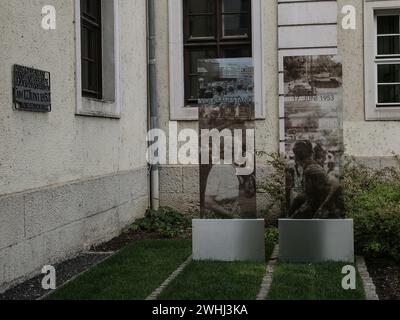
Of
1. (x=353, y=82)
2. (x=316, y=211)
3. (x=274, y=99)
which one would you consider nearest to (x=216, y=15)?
(x=274, y=99)

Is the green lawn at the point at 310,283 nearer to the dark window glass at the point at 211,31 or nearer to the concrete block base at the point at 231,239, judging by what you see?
the concrete block base at the point at 231,239

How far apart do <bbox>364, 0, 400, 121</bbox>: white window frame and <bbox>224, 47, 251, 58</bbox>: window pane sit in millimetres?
1977

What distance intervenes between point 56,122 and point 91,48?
2442mm

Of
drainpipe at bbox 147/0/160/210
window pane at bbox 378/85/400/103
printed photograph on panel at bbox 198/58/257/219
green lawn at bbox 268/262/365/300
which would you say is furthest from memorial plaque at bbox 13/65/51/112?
window pane at bbox 378/85/400/103

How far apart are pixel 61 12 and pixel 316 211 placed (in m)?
3.68

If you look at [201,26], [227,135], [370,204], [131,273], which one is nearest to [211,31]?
[201,26]

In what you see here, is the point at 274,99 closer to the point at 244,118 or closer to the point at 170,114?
the point at 170,114

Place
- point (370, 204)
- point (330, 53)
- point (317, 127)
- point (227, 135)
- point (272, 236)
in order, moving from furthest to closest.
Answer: point (330, 53) → point (272, 236) → point (370, 204) → point (227, 135) → point (317, 127)

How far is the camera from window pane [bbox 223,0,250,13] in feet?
37.6

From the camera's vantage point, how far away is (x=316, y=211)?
7125mm

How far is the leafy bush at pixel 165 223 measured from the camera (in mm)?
9938

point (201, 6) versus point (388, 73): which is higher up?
point (201, 6)

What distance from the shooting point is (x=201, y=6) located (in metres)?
11.6

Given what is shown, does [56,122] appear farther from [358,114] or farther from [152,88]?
[358,114]
